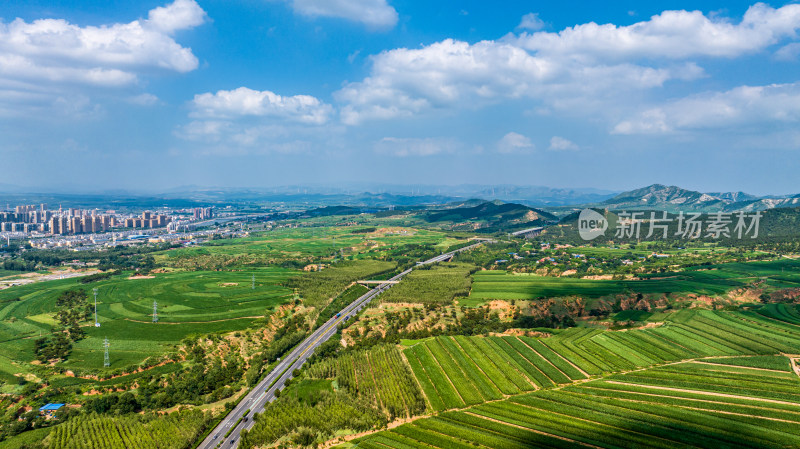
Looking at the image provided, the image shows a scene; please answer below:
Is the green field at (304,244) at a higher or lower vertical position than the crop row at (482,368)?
higher

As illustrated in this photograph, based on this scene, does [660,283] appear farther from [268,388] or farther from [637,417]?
[268,388]

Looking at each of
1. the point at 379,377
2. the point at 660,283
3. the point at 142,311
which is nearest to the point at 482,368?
the point at 379,377

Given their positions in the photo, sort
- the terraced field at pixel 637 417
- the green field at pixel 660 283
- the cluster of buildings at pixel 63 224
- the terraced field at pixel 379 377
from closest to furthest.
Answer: the terraced field at pixel 637 417, the terraced field at pixel 379 377, the green field at pixel 660 283, the cluster of buildings at pixel 63 224

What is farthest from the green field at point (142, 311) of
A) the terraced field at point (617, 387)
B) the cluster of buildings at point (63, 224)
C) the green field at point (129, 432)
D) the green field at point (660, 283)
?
the cluster of buildings at point (63, 224)

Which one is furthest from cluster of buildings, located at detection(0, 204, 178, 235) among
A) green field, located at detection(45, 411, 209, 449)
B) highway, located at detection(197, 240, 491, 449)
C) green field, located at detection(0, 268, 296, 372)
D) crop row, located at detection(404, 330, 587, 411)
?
crop row, located at detection(404, 330, 587, 411)

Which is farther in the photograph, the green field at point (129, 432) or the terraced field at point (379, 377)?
the terraced field at point (379, 377)

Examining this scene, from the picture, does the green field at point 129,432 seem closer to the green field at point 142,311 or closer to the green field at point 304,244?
the green field at point 142,311

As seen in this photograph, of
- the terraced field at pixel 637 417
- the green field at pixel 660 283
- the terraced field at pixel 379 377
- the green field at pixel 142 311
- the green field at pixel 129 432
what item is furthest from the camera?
the green field at pixel 660 283
